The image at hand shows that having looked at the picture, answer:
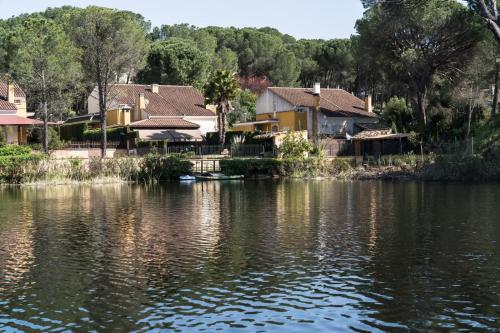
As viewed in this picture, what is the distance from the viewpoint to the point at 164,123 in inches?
3029

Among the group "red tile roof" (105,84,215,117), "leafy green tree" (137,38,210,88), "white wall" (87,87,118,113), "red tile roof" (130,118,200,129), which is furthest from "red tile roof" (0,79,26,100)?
"leafy green tree" (137,38,210,88)

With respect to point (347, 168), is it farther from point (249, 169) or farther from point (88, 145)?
point (88, 145)

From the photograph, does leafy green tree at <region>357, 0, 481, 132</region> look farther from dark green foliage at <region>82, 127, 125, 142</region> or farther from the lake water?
the lake water

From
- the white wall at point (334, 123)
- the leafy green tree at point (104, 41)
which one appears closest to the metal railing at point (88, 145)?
the leafy green tree at point (104, 41)

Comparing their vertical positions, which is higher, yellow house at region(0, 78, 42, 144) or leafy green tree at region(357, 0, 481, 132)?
leafy green tree at region(357, 0, 481, 132)

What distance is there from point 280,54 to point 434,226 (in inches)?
3537

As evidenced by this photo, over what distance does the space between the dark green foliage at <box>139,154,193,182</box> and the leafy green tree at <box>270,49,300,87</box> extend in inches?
2094

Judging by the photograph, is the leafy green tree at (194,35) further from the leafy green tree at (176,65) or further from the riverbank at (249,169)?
the riverbank at (249,169)

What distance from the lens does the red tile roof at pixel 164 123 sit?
7531 cm

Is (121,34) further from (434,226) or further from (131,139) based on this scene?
(434,226)

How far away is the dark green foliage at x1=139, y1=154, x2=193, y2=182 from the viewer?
60219mm

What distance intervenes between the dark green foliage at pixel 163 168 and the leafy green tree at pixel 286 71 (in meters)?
53.2

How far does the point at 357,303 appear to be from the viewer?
52.0 ft

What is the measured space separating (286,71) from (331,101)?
2922cm
